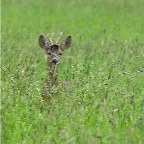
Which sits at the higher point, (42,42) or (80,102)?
(42,42)

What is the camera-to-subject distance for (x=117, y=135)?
589 cm

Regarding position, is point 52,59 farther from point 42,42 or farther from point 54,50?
point 42,42

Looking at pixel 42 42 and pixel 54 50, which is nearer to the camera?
pixel 54 50

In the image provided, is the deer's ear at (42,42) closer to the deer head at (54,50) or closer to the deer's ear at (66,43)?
the deer head at (54,50)

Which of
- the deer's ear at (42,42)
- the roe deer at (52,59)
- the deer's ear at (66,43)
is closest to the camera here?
the roe deer at (52,59)

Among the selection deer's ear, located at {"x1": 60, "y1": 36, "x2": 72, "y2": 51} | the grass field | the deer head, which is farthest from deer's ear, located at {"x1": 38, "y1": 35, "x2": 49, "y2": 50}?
deer's ear, located at {"x1": 60, "y1": 36, "x2": 72, "y2": 51}

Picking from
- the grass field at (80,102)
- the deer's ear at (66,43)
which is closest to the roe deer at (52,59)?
the deer's ear at (66,43)

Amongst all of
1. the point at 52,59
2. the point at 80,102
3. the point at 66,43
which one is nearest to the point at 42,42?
the point at 66,43

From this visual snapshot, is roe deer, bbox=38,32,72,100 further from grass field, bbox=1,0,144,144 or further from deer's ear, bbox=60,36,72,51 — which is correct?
grass field, bbox=1,0,144,144

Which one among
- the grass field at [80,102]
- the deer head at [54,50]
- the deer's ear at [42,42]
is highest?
the deer's ear at [42,42]

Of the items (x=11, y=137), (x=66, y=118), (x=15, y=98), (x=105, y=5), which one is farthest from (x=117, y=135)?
(x=105, y=5)

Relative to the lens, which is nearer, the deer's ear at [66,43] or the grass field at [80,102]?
the grass field at [80,102]

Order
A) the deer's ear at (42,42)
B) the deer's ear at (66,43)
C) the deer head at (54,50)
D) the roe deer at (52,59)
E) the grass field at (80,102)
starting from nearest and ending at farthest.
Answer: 1. the grass field at (80,102)
2. the roe deer at (52,59)
3. the deer head at (54,50)
4. the deer's ear at (42,42)
5. the deer's ear at (66,43)

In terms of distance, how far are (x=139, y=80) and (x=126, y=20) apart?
33.6 ft
